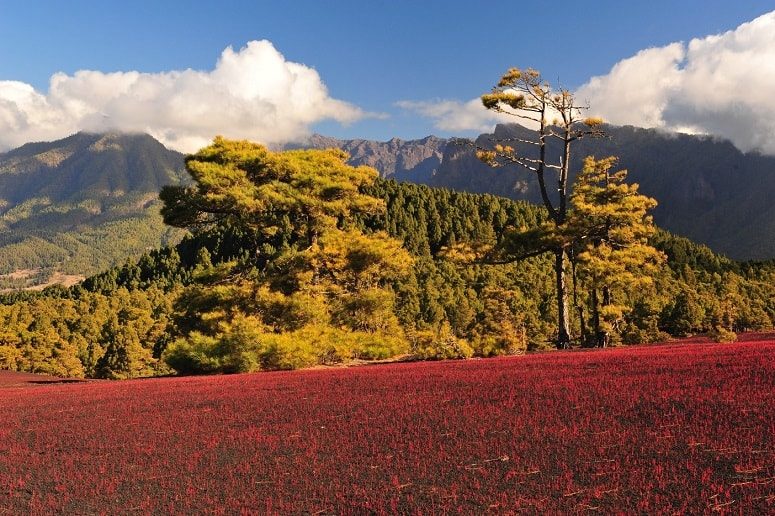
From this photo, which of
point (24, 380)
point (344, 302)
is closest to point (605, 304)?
point (344, 302)

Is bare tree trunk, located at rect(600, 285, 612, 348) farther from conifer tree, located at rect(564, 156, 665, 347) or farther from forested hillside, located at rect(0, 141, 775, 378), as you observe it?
forested hillside, located at rect(0, 141, 775, 378)

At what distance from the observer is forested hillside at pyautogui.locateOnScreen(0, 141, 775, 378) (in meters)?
21.3

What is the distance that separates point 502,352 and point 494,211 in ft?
517

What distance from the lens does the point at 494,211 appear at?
174625 millimetres

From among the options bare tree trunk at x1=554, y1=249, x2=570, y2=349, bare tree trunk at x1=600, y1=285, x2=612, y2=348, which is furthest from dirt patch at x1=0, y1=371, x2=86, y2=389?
bare tree trunk at x1=600, y1=285, x2=612, y2=348

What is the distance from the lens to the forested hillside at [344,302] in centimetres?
2133

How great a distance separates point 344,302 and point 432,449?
18864 mm

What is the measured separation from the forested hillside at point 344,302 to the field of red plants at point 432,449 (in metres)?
11.0

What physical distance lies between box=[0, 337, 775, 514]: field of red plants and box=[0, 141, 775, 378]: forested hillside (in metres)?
11.0

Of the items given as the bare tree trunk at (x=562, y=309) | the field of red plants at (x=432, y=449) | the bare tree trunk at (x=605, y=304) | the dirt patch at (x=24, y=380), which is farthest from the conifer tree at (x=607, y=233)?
the dirt patch at (x=24, y=380)

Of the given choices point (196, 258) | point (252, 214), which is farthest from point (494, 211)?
point (252, 214)

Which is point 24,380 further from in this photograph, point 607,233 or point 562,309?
point 607,233

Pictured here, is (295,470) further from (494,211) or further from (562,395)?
(494,211)

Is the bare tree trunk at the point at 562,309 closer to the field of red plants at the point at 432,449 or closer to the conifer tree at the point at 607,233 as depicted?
the conifer tree at the point at 607,233
